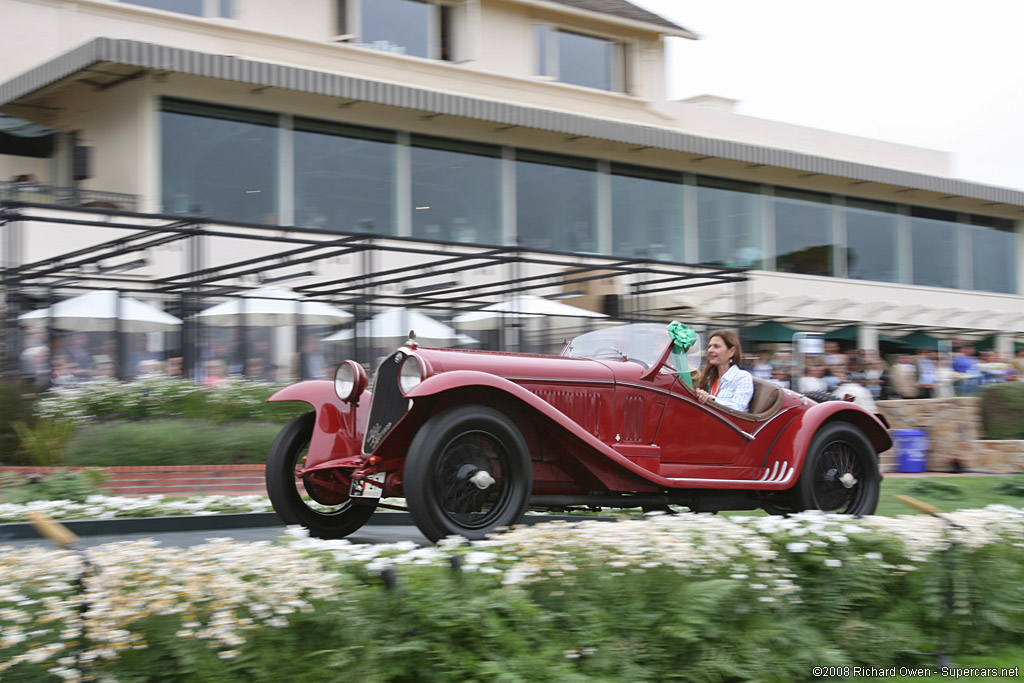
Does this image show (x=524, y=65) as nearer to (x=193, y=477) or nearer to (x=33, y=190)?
(x=33, y=190)

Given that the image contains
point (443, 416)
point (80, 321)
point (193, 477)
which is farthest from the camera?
point (80, 321)

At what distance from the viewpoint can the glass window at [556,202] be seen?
2616 cm

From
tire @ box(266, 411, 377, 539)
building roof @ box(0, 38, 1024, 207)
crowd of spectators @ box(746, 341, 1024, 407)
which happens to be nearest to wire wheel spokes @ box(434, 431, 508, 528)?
tire @ box(266, 411, 377, 539)

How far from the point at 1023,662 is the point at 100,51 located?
59.5 feet

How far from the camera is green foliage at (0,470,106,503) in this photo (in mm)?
8906

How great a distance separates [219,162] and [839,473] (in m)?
16.2

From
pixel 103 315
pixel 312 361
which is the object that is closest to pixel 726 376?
pixel 312 361

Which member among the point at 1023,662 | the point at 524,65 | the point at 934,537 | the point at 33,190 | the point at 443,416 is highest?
the point at 524,65

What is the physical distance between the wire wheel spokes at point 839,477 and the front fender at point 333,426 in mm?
3492

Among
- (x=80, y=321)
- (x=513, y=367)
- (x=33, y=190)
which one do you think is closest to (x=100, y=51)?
(x=33, y=190)

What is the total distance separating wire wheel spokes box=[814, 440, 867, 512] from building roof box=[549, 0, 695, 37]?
21.8 meters

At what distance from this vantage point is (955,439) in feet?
53.0

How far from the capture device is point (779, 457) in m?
7.89

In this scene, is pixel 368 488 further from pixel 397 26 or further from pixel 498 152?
pixel 397 26
